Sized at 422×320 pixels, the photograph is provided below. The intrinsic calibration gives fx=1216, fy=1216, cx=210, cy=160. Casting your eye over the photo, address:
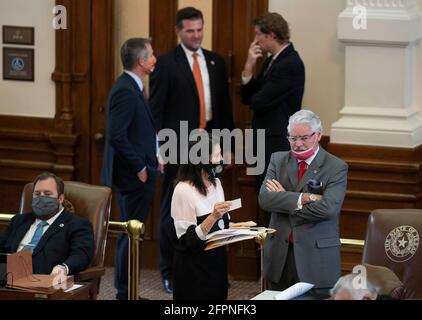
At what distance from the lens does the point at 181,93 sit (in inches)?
364

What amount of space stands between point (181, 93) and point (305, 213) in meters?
2.43

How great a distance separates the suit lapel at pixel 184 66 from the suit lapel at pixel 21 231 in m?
2.11

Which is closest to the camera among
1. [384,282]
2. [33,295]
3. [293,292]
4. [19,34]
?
[384,282]

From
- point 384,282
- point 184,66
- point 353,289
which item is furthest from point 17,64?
point 353,289

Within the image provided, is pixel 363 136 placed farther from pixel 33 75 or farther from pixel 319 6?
pixel 33 75

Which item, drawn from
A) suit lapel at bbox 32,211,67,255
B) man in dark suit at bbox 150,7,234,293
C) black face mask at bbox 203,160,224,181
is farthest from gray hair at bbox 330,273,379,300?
man in dark suit at bbox 150,7,234,293

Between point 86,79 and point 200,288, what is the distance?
3.24 meters

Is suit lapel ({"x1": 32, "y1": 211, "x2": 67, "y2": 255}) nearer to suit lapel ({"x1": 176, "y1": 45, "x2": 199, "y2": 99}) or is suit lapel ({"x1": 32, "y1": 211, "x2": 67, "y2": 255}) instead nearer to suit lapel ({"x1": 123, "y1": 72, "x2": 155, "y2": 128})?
suit lapel ({"x1": 123, "y1": 72, "x2": 155, "y2": 128})

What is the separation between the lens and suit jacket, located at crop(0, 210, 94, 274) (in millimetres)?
7375

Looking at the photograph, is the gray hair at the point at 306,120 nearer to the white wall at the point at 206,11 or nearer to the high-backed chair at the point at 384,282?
the high-backed chair at the point at 384,282

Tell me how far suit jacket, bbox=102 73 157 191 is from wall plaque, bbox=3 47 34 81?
160 centimetres

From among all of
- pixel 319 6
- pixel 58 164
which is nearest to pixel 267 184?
pixel 319 6

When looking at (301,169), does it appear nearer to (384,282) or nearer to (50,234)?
(384,282)

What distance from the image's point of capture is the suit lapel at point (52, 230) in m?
7.44
